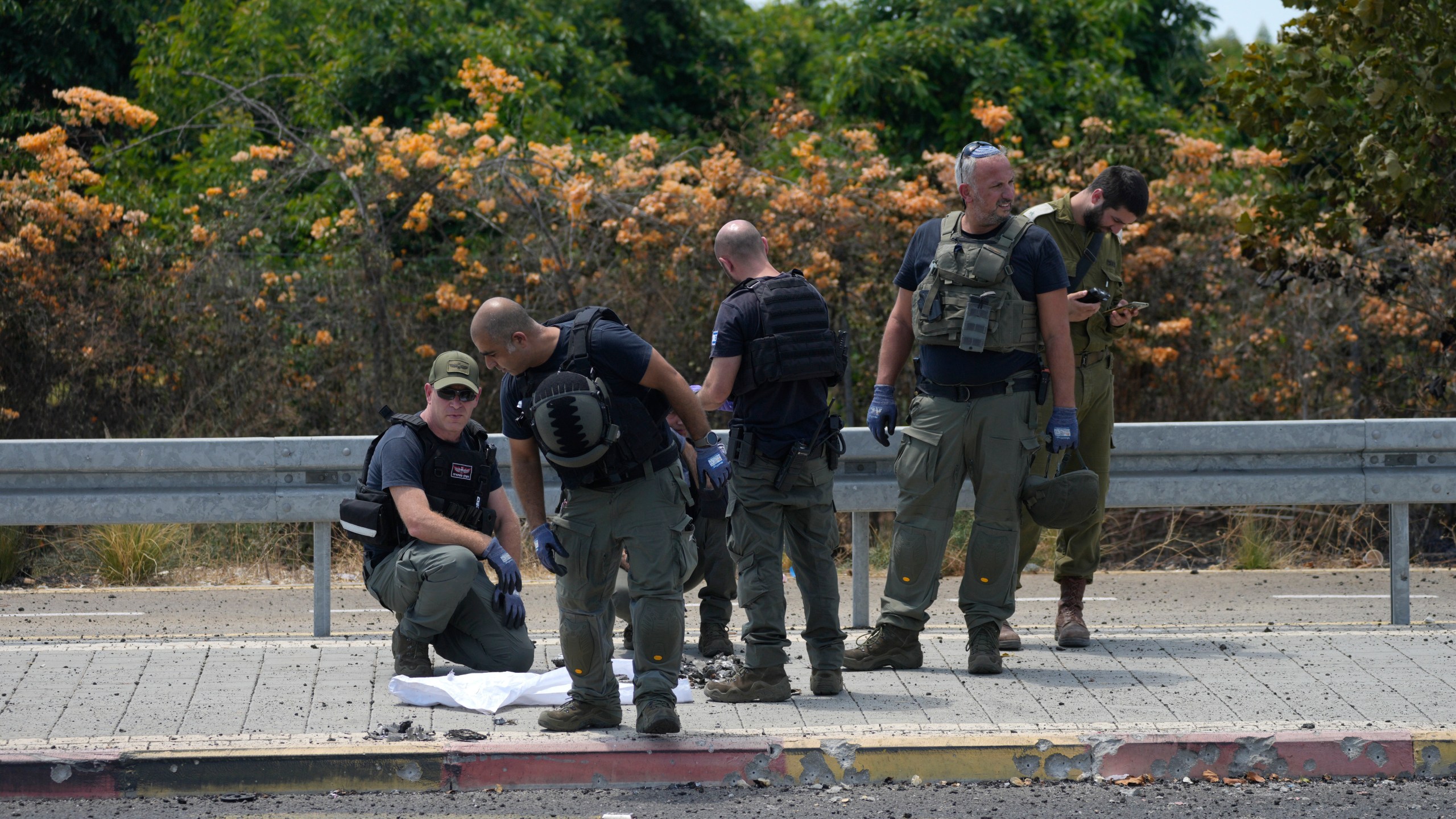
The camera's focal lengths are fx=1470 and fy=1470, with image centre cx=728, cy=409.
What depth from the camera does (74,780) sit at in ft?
15.1

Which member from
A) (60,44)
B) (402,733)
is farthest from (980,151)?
(60,44)

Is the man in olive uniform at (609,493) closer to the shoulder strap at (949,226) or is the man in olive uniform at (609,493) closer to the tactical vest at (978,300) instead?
the tactical vest at (978,300)

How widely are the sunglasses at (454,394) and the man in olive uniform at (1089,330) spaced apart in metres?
2.30

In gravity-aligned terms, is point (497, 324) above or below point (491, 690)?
above

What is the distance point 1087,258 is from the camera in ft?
20.0

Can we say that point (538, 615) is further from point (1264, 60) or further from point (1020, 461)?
point (1264, 60)

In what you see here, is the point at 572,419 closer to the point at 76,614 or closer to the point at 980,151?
the point at 980,151

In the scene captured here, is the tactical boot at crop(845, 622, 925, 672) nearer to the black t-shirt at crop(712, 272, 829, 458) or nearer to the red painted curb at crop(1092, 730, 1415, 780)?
the black t-shirt at crop(712, 272, 829, 458)

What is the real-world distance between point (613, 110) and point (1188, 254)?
29.5ft

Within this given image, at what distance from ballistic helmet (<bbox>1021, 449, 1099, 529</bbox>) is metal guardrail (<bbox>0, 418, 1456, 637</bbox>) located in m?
1.04

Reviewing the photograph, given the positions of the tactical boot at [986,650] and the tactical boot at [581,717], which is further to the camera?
the tactical boot at [986,650]

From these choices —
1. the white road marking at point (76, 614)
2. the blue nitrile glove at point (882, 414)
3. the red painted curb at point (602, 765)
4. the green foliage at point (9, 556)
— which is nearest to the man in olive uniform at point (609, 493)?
the red painted curb at point (602, 765)

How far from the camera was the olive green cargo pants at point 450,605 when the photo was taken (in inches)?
217

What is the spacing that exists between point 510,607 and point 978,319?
80.1 inches
